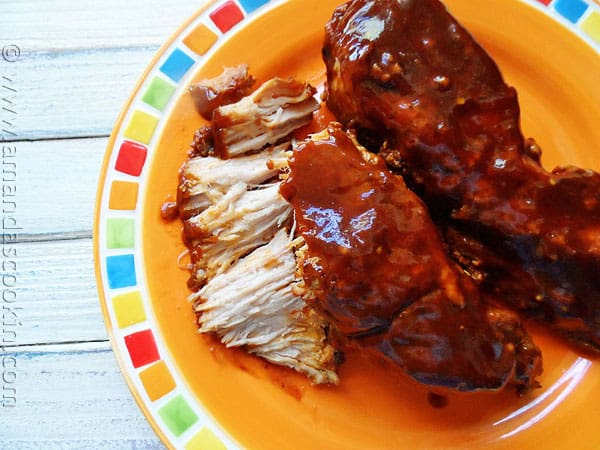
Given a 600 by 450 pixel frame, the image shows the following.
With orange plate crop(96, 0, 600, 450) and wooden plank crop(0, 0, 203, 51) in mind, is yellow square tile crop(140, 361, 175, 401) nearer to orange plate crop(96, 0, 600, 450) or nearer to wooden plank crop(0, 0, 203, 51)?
orange plate crop(96, 0, 600, 450)

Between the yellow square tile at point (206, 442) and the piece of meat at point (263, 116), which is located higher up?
the piece of meat at point (263, 116)

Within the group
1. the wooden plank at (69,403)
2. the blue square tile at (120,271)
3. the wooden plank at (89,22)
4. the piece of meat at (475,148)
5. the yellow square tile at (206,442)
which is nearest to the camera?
the piece of meat at (475,148)

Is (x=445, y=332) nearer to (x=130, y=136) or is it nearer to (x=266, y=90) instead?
(x=266, y=90)

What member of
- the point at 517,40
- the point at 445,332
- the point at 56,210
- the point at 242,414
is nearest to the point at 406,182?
the point at 445,332

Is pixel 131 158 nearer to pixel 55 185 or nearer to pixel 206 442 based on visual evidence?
pixel 55 185

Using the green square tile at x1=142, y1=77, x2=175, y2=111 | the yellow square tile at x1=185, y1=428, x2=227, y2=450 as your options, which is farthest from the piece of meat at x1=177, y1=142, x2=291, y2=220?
the yellow square tile at x1=185, y1=428, x2=227, y2=450

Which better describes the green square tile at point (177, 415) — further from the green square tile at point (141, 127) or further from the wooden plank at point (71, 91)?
the wooden plank at point (71, 91)

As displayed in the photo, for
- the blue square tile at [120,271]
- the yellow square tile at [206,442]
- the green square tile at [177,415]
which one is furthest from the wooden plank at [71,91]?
the yellow square tile at [206,442]

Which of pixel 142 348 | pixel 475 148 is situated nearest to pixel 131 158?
pixel 142 348
